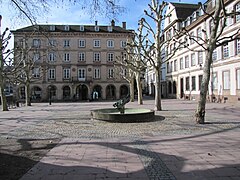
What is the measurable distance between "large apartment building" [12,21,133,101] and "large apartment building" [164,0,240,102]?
11.2 metres

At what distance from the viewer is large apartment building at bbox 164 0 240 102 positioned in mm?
25359

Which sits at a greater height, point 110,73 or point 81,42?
point 81,42

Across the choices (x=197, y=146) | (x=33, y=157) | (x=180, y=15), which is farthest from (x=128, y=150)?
(x=180, y=15)

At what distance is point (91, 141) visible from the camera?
7.85 metres

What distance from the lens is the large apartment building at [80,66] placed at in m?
48.0

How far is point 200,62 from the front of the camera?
110 feet

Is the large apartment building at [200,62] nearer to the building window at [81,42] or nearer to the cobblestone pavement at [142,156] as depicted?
the cobblestone pavement at [142,156]

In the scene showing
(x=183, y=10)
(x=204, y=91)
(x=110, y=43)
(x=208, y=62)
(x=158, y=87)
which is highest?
(x=183, y=10)

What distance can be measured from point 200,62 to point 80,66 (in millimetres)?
25569

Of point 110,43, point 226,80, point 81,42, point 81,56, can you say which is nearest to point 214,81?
point 226,80

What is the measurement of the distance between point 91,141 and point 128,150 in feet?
5.78

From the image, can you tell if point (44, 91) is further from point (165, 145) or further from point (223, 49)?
point (165, 145)

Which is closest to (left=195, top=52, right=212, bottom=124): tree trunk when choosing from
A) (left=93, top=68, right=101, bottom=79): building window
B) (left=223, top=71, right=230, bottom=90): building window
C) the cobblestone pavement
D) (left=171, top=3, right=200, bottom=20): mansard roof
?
the cobblestone pavement

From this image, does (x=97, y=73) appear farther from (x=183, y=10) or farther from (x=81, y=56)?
(x=183, y=10)
